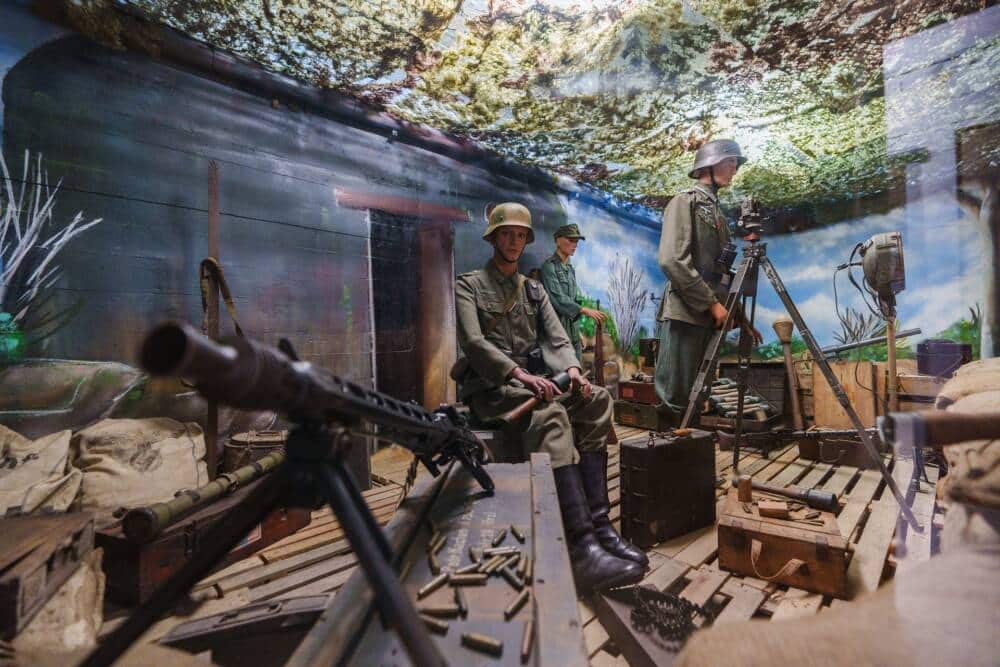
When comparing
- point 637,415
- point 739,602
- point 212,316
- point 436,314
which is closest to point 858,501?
point 739,602

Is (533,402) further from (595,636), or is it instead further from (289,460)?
(289,460)

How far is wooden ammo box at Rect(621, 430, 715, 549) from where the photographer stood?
2.51 metres

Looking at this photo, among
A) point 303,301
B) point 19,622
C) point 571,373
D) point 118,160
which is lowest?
point 19,622

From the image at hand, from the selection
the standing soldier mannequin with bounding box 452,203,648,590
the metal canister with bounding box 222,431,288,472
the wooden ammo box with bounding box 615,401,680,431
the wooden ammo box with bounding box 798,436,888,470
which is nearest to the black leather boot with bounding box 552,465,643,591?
the standing soldier mannequin with bounding box 452,203,648,590

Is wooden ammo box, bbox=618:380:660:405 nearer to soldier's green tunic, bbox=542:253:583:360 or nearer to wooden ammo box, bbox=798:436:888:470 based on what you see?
soldier's green tunic, bbox=542:253:583:360

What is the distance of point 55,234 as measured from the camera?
2783mm

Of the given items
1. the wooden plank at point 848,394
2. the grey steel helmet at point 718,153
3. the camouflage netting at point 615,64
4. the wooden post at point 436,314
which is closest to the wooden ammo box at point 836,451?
the wooden plank at point 848,394

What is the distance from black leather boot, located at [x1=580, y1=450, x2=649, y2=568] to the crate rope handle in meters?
0.55

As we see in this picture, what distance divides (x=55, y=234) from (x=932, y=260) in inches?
238

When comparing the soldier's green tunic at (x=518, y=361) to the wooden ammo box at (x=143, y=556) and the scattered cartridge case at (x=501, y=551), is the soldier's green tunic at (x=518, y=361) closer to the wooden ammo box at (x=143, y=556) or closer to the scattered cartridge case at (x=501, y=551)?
the scattered cartridge case at (x=501, y=551)

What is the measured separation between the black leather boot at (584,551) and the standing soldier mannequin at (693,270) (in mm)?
1674

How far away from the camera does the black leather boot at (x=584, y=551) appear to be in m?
2.03

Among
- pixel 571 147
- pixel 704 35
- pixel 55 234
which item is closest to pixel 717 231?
pixel 704 35

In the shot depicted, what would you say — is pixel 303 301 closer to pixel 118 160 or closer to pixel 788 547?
pixel 118 160
